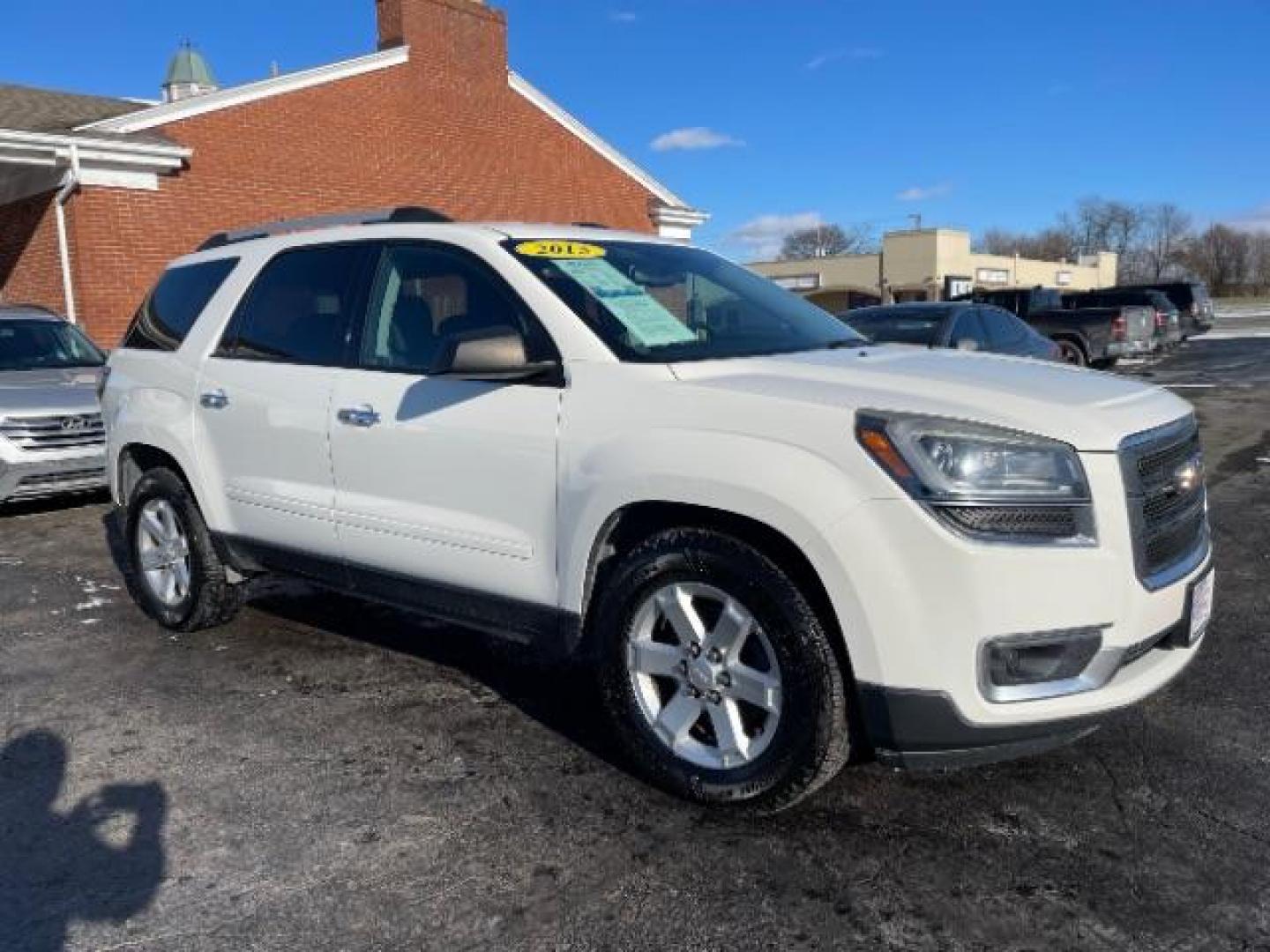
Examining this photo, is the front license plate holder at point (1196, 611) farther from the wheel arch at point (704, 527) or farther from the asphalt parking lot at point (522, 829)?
the wheel arch at point (704, 527)

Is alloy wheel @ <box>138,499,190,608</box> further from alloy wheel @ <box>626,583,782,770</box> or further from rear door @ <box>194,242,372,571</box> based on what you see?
alloy wheel @ <box>626,583,782,770</box>

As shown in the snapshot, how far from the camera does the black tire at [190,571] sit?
5027 mm

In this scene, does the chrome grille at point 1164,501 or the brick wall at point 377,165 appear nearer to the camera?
the chrome grille at point 1164,501

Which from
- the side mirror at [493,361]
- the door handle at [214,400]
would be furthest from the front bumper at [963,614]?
the door handle at [214,400]

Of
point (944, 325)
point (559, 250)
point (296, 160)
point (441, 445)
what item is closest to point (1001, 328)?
point (944, 325)

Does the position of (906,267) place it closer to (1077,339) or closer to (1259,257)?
(1077,339)

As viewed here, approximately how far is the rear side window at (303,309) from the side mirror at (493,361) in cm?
95

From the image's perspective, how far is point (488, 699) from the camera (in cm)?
424

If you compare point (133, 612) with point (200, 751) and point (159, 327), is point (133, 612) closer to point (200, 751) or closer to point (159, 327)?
point (159, 327)

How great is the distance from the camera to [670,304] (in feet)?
12.8

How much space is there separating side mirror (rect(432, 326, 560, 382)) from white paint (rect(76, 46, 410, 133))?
12628 mm

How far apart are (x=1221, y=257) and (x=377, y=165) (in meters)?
104

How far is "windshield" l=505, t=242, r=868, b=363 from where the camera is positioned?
11.7 ft

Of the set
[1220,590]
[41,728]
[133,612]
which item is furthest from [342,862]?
[1220,590]
